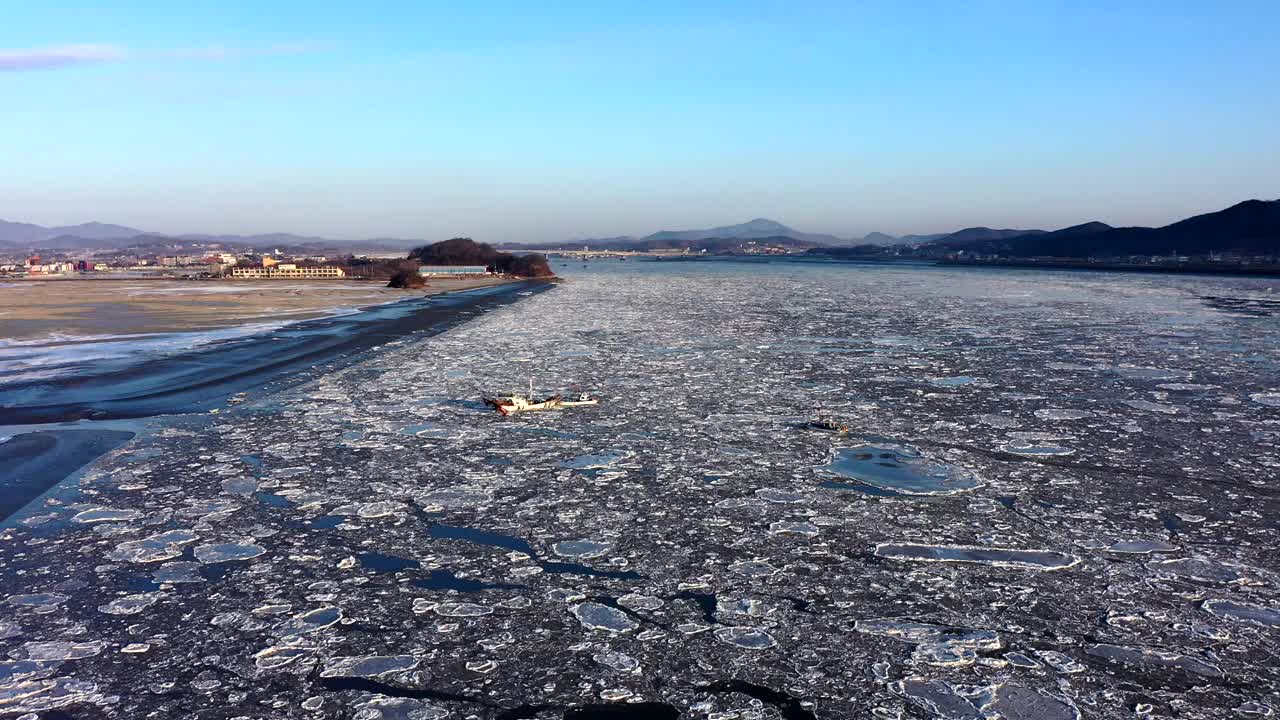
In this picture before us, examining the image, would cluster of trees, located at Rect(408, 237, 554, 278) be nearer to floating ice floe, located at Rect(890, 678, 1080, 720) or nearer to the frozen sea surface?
the frozen sea surface

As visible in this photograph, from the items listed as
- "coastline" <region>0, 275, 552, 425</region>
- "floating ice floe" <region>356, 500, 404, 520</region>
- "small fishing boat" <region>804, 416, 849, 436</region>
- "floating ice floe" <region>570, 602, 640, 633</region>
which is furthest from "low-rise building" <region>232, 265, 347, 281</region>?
"floating ice floe" <region>570, 602, 640, 633</region>

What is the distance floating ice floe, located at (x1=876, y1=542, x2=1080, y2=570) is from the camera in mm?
6122

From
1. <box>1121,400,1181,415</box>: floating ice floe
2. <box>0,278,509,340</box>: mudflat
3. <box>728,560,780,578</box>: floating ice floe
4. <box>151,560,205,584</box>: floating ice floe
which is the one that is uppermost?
<box>1121,400,1181,415</box>: floating ice floe

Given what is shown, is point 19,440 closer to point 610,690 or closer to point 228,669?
point 228,669

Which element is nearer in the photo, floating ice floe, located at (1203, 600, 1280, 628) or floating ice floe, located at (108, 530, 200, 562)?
floating ice floe, located at (1203, 600, 1280, 628)

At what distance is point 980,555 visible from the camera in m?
6.30

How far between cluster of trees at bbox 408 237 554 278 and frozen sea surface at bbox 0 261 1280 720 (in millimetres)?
79385

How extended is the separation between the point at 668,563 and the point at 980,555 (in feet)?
7.66

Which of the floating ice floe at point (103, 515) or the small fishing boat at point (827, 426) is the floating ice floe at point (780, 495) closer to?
the small fishing boat at point (827, 426)

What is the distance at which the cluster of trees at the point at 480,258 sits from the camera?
93062 millimetres

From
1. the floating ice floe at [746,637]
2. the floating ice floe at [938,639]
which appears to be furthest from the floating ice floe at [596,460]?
the floating ice floe at [938,639]

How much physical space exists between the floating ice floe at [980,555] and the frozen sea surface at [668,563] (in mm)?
25

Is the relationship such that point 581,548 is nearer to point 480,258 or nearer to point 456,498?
point 456,498

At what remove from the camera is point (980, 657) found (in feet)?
15.4
